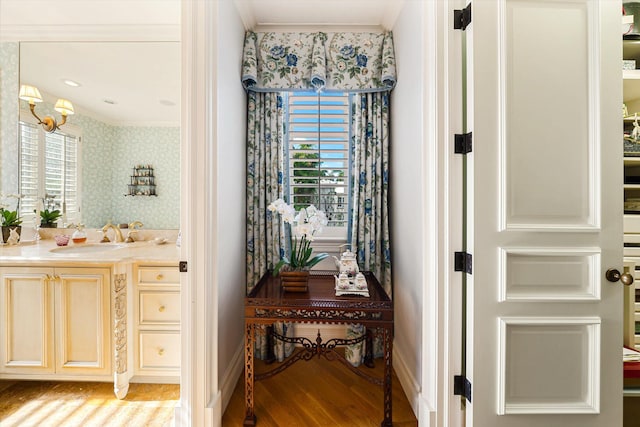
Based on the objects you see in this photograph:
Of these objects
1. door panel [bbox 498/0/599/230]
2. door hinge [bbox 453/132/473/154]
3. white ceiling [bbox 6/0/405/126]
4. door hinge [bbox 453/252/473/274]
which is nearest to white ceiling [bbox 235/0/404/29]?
white ceiling [bbox 6/0/405/126]

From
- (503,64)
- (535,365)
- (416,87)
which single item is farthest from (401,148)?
(535,365)

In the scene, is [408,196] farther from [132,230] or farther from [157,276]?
[132,230]

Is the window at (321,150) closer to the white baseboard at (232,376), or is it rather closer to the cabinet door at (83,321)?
the white baseboard at (232,376)

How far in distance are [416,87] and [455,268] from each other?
1.04m

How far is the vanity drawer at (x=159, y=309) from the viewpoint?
6.31 ft

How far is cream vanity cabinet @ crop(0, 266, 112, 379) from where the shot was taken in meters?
1.87

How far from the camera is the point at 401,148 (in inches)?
81.1

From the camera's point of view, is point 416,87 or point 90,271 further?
point 90,271

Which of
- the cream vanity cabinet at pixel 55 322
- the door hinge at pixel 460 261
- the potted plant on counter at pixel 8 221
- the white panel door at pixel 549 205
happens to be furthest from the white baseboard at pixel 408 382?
the potted plant on counter at pixel 8 221

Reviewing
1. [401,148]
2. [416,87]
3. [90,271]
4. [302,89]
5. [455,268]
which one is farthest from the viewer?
[302,89]

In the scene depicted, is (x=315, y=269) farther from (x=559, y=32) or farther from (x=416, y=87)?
(x=559, y=32)

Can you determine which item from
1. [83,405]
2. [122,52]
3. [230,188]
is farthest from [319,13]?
[83,405]

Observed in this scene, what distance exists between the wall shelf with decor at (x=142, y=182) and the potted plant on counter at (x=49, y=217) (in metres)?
0.60

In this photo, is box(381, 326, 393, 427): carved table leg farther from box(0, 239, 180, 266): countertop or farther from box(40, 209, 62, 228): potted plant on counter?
box(40, 209, 62, 228): potted plant on counter
